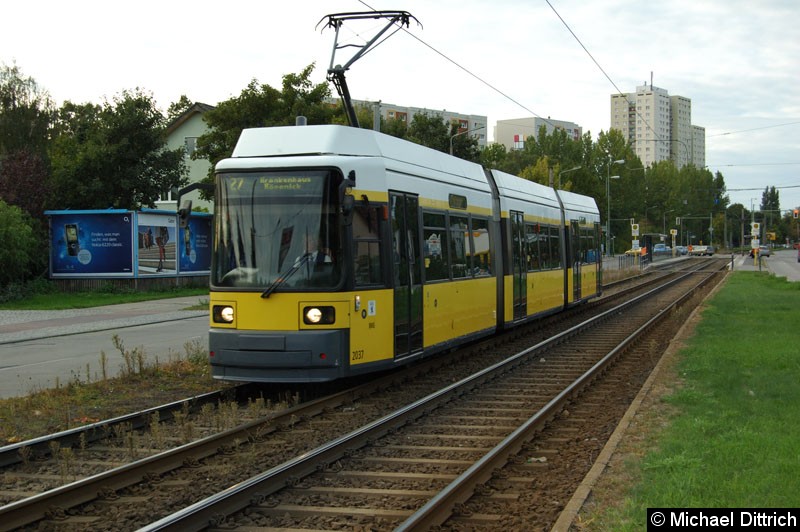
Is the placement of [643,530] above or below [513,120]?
below

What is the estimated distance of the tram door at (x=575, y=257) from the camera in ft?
78.8

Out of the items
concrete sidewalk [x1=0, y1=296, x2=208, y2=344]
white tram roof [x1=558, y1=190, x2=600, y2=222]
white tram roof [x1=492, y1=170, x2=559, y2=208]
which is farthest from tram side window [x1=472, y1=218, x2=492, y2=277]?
concrete sidewalk [x1=0, y1=296, x2=208, y2=344]

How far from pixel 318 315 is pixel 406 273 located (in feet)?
6.66

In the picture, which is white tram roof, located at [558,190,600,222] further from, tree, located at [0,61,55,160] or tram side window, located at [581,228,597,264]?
tree, located at [0,61,55,160]

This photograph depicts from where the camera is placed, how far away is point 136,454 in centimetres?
795

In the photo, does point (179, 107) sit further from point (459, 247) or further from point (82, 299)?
point (459, 247)

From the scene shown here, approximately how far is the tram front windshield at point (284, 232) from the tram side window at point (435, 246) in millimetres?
2619

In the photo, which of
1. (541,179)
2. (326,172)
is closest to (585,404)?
(326,172)

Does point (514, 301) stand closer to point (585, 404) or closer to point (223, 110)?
point (585, 404)

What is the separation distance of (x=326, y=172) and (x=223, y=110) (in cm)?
2400

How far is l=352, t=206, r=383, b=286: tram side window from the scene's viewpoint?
10.7 m

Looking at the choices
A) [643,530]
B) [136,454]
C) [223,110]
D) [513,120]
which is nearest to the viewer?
[643,530]

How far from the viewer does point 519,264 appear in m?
18.4

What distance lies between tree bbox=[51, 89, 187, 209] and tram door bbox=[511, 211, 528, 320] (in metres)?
22.7
